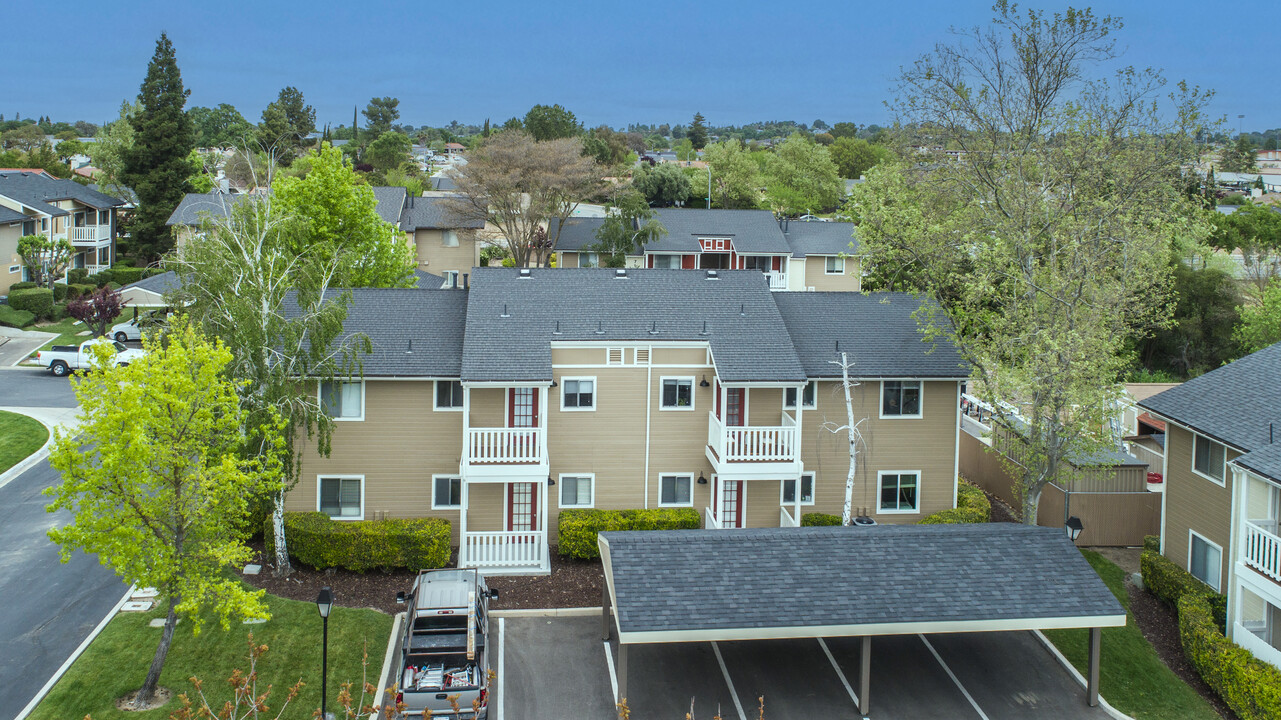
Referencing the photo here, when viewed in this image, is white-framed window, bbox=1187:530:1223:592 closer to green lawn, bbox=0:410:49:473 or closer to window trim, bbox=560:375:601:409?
window trim, bbox=560:375:601:409

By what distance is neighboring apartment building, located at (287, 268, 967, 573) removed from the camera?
26641mm

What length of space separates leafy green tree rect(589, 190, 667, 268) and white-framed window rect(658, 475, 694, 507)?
119 ft

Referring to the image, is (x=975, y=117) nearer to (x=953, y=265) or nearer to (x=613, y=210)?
(x=953, y=265)

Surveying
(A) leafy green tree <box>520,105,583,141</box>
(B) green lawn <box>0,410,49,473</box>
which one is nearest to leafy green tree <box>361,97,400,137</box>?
(A) leafy green tree <box>520,105,583,141</box>

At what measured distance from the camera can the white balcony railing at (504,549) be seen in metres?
26.1

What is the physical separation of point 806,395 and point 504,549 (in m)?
9.40

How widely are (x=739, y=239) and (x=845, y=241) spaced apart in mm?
6796

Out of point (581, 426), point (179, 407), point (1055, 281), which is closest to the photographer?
point (179, 407)

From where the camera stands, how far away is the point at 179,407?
18.2 metres

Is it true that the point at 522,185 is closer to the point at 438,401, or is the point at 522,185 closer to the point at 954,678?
the point at 438,401

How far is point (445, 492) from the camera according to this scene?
2756cm

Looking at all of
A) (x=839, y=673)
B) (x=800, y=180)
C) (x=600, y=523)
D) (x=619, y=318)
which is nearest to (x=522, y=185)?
(x=619, y=318)

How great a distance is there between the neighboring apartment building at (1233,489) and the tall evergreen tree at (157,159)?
61879 mm

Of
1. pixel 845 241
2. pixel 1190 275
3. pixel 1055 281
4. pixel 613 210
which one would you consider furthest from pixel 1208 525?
pixel 613 210
